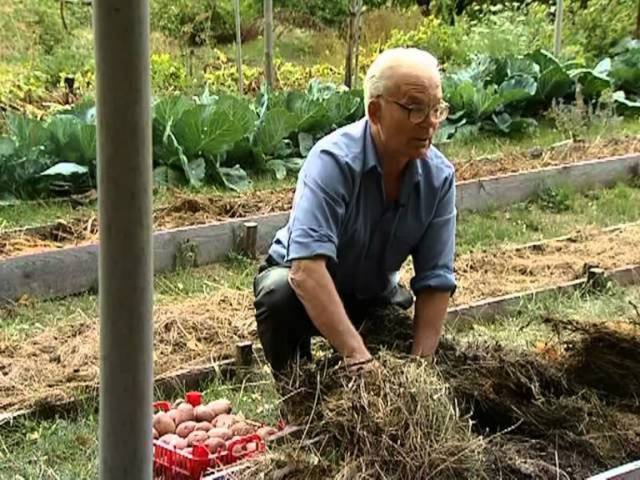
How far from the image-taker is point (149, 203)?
1.72 m

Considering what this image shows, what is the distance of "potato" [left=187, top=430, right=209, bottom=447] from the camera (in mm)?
3105

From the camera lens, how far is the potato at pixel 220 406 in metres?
3.42

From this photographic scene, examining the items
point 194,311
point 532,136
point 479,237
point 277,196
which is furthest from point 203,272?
point 532,136

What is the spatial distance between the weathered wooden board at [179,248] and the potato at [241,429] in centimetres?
194

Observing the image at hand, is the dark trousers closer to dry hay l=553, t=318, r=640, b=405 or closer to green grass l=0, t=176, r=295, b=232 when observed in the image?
dry hay l=553, t=318, r=640, b=405

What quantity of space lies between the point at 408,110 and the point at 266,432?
99 centimetres

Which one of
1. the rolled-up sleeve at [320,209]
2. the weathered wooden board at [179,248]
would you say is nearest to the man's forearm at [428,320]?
the rolled-up sleeve at [320,209]

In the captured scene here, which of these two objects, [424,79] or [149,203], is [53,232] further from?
[149,203]

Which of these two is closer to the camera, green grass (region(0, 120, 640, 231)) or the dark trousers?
the dark trousers

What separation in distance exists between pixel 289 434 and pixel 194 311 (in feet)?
6.25

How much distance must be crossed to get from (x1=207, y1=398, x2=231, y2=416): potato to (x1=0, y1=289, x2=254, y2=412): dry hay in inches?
22.0

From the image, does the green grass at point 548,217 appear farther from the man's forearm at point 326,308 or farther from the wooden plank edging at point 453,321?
the man's forearm at point 326,308

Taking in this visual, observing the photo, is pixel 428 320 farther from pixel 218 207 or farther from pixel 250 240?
pixel 218 207

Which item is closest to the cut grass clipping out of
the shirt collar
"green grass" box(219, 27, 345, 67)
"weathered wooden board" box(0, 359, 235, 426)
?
the shirt collar
